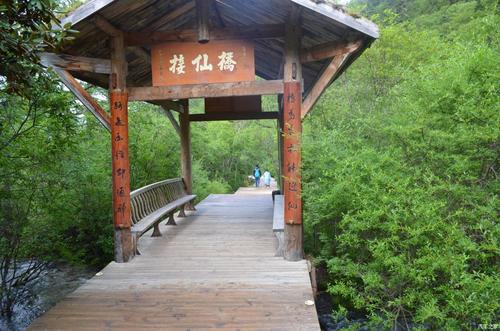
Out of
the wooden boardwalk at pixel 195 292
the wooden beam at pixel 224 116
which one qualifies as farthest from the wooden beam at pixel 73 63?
the wooden beam at pixel 224 116

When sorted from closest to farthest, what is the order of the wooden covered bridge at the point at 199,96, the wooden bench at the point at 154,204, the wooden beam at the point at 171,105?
the wooden covered bridge at the point at 199,96, the wooden bench at the point at 154,204, the wooden beam at the point at 171,105

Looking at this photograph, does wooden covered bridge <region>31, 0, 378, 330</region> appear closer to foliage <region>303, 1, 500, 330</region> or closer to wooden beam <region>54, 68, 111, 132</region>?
wooden beam <region>54, 68, 111, 132</region>

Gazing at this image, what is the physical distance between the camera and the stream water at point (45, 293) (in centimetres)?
629

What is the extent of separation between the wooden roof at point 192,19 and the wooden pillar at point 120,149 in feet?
1.25

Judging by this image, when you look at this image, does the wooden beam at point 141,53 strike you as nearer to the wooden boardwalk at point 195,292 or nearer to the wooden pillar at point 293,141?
the wooden pillar at point 293,141

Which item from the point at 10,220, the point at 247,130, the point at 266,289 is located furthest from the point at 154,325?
the point at 247,130

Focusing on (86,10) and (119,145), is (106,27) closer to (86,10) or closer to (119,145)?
(86,10)

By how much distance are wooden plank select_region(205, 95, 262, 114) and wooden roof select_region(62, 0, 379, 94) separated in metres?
2.85

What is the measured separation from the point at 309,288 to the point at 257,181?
47.7ft

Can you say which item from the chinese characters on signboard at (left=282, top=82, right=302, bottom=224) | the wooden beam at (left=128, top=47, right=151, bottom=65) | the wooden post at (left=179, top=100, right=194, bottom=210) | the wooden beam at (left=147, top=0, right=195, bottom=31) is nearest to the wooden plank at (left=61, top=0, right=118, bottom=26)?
the wooden beam at (left=147, top=0, right=195, bottom=31)

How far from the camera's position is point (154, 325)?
327cm

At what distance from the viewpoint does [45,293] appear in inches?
293

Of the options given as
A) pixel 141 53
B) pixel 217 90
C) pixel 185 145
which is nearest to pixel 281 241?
pixel 217 90

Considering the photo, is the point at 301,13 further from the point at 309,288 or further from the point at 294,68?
the point at 309,288
